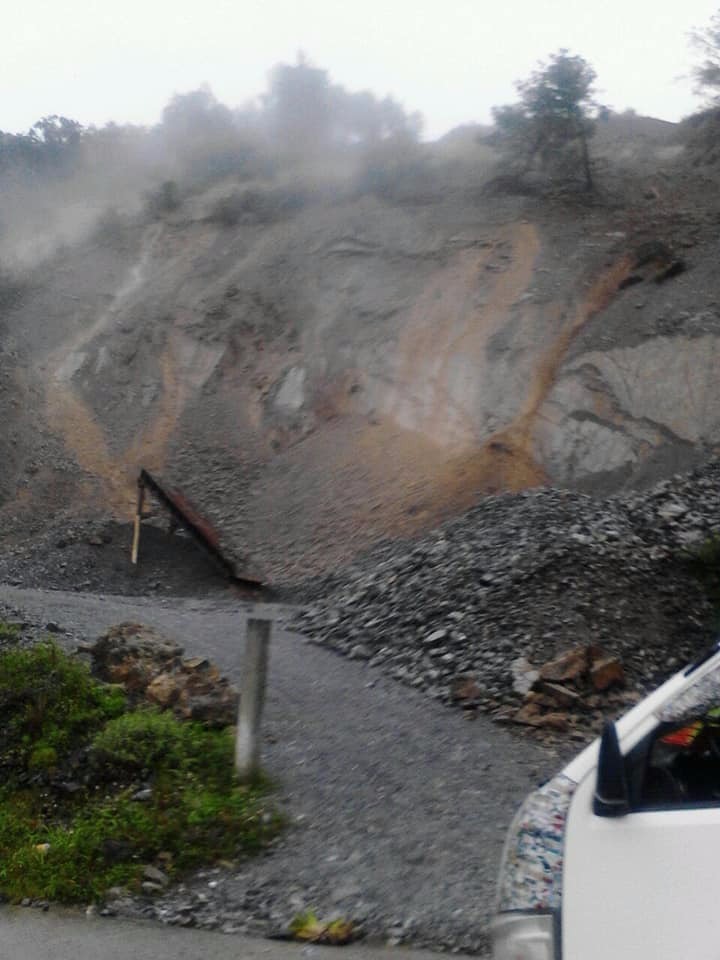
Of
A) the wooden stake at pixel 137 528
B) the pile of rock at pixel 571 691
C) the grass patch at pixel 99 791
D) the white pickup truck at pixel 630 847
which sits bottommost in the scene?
the wooden stake at pixel 137 528

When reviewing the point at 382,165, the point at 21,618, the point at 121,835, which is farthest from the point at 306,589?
the point at 382,165

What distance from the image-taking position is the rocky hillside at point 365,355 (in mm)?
16781

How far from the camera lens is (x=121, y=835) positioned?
5.84 m

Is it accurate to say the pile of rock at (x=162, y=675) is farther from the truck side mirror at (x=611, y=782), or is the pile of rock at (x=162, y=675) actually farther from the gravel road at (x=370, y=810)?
the truck side mirror at (x=611, y=782)

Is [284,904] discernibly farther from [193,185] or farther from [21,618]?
[193,185]

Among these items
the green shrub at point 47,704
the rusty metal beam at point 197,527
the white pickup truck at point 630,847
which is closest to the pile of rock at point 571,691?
the green shrub at point 47,704

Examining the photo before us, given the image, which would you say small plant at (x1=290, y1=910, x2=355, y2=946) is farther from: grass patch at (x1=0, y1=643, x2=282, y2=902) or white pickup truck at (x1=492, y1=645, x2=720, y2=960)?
white pickup truck at (x1=492, y1=645, x2=720, y2=960)

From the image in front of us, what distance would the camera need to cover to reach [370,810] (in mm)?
6434

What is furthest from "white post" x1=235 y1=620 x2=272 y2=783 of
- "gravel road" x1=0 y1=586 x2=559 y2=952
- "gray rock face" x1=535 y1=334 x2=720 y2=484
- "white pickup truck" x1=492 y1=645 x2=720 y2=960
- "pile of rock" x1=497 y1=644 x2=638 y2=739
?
"gray rock face" x1=535 y1=334 x2=720 y2=484

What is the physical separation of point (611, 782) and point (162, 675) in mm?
5316

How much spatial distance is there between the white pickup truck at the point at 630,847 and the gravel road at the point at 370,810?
2.13 m

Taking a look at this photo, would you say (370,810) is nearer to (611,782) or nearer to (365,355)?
(611,782)

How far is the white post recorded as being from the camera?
21.1 ft

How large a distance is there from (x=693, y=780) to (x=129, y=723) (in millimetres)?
4594
